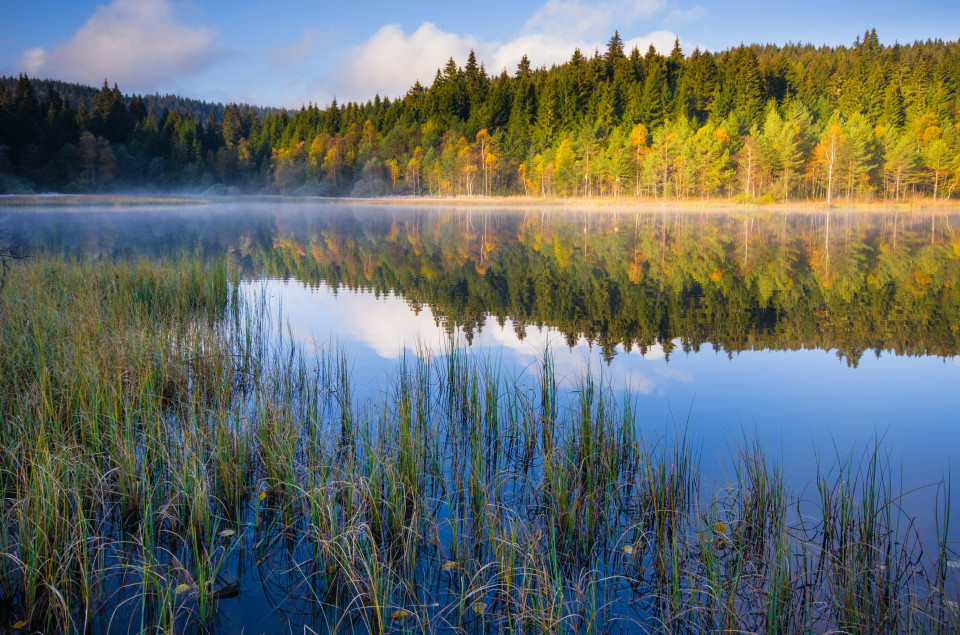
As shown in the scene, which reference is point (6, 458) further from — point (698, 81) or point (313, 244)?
point (698, 81)

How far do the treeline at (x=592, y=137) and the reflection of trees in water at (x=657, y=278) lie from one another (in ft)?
125

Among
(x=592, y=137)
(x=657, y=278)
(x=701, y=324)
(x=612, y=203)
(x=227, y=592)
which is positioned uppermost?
(x=592, y=137)

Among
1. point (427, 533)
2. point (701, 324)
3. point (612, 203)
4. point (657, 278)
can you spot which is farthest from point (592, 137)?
point (427, 533)

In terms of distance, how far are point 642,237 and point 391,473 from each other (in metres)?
22.1

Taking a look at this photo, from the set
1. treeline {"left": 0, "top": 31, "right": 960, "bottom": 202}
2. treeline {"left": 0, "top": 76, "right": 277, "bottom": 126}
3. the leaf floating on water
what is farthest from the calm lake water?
treeline {"left": 0, "top": 76, "right": 277, "bottom": 126}

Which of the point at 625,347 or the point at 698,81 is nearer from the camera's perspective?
the point at 625,347

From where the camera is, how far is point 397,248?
67.1 ft

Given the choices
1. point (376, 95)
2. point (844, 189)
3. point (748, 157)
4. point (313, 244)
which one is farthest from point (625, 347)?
point (376, 95)

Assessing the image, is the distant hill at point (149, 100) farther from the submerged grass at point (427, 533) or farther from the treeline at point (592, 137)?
the submerged grass at point (427, 533)

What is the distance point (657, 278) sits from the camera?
13391mm

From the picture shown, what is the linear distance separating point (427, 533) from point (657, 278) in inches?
442

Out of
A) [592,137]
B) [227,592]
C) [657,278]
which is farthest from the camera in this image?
[592,137]

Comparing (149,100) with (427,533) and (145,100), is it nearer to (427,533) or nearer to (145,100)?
(145,100)

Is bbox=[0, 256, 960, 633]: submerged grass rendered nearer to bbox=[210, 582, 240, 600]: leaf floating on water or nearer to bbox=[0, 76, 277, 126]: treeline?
bbox=[210, 582, 240, 600]: leaf floating on water
